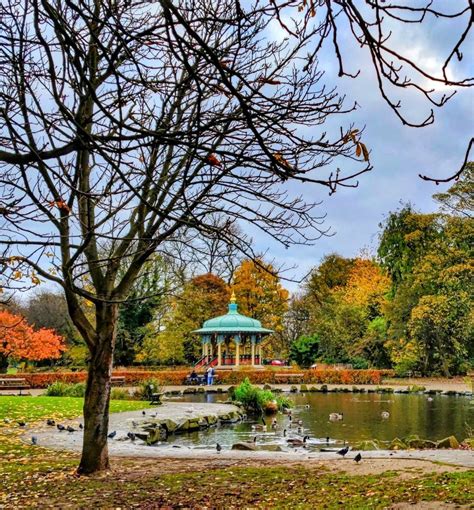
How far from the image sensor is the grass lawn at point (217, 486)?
5648mm

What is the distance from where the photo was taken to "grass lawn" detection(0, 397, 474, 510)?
5648 mm

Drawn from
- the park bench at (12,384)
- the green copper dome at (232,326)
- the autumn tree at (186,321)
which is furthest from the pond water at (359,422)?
the autumn tree at (186,321)

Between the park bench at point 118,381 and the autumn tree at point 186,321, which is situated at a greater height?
the autumn tree at point 186,321

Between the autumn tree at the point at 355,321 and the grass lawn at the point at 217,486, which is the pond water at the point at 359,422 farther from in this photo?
the autumn tree at the point at 355,321

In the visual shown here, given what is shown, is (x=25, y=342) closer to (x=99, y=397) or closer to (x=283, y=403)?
(x=283, y=403)

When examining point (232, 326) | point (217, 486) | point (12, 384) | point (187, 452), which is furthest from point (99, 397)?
point (232, 326)

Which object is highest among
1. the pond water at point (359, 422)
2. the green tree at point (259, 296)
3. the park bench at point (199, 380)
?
the green tree at point (259, 296)

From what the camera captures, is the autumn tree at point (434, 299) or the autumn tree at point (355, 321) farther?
the autumn tree at point (355, 321)

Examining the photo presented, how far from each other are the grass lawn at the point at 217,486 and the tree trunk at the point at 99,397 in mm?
220

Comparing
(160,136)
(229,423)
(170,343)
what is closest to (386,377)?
(170,343)

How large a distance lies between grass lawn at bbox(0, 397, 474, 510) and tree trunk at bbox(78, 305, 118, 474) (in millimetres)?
220

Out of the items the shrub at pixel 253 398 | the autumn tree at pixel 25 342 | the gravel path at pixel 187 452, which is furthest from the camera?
the autumn tree at pixel 25 342

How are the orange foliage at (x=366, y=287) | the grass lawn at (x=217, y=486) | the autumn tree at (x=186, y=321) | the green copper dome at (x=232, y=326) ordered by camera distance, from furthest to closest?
the orange foliage at (x=366, y=287) < the autumn tree at (x=186, y=321) < the green copper dome at (x=232, y=326) < the grass lawn at (x=217, y=486)

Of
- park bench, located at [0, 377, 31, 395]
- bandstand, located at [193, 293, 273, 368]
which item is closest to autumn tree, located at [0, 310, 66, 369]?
park bench, located at [0, 377, 31, 395]
